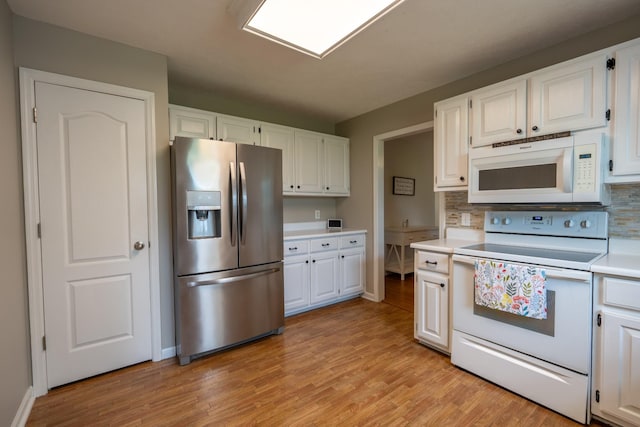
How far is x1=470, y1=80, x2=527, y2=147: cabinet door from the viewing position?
2055mm

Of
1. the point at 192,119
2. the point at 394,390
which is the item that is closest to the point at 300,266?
the point at 394,390

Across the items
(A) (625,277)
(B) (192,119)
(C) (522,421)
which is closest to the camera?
(A) (625,277)

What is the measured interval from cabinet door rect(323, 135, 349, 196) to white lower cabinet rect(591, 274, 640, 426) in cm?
271

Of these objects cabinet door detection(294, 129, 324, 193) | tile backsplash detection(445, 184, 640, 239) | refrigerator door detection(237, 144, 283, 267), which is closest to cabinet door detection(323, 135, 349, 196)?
cabinet door detection(294, 129, 324, 193)

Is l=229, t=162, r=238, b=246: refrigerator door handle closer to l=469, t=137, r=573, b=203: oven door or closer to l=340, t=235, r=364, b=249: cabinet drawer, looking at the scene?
l=340, t=235, r=364, b=249: cabinet drawer

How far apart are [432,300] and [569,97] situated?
171cm

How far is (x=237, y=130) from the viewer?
3.03 metres

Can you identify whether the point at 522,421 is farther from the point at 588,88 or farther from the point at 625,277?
the point at 588,88

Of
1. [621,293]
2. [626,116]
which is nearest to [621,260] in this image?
[621,293]

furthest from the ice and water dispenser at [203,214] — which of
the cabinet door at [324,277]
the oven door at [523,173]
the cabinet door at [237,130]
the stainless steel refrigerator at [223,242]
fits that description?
the oven door at [523,173]

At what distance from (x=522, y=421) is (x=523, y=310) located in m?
0.61

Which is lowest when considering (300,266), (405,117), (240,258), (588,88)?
(300,266)

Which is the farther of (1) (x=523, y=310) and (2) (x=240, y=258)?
(2) (x=240, y=258)

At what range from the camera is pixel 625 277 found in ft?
4.89
